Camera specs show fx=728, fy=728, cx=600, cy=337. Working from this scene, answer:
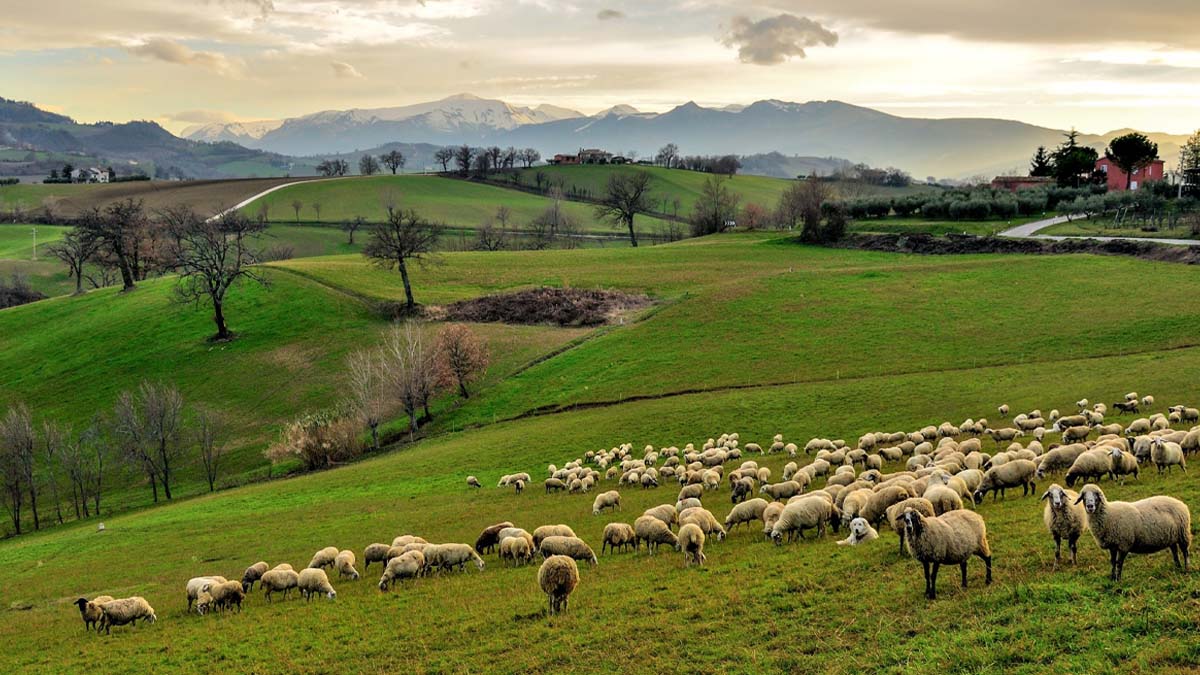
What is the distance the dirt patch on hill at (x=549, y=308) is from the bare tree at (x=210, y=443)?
2431 cm

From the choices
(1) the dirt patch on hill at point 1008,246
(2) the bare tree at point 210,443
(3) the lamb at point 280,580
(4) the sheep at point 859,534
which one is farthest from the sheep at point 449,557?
(1) the dirt patch on hill at point 1008,246

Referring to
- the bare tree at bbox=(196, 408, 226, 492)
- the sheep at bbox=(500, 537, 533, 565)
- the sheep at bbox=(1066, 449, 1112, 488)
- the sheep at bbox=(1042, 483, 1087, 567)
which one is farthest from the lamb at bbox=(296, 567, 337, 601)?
the bare tree at bbox=(196, 408, 226, 492)

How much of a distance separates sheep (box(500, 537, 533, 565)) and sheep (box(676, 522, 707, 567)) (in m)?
4.79

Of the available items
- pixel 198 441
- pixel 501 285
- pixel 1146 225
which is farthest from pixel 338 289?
pixel 1146 225

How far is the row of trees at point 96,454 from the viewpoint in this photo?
169 ft

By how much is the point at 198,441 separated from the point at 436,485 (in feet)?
106

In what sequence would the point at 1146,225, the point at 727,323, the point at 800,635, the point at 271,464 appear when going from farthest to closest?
1. the point at 1146,225
2. the point at 727,323
3. the point at 271,464
4. the point at 800,635

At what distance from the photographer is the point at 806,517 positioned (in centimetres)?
2023

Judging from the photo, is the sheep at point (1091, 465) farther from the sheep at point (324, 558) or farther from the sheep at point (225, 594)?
the sheep at point (225, 594)

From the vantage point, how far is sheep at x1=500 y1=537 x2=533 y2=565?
21.8 meters

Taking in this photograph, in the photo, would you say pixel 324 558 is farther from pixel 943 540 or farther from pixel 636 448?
pixel 636 448

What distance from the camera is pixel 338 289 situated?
289 feet

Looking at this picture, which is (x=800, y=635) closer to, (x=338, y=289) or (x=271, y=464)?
(x=271, y=464)

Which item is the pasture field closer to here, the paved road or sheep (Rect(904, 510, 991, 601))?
sheep (Rect(904, 510, 991, 601))
